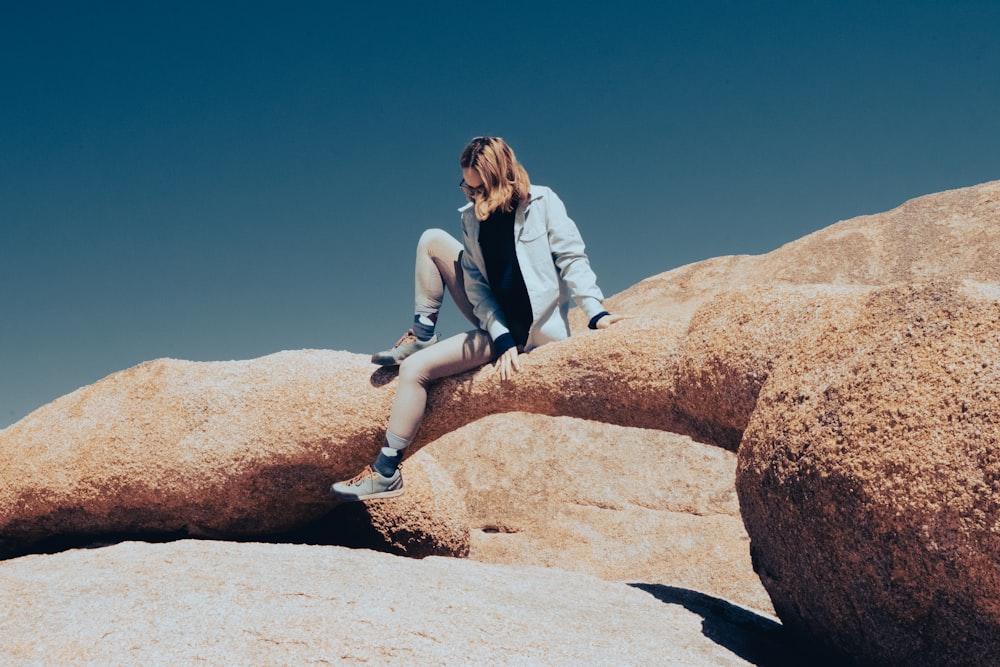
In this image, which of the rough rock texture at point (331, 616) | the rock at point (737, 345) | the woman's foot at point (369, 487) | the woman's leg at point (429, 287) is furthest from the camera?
the woman's leg at point (429, 287)

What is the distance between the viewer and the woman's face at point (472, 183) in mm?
5660

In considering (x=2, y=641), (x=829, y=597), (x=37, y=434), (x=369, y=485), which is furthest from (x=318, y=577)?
(x=37, y=434)

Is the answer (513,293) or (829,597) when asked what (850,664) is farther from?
(513,293)

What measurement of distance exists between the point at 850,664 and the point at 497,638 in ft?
6.03

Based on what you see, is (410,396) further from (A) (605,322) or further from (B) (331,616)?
(B) (331,616)

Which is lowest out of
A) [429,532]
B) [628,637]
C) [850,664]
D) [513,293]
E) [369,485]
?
[850,664]

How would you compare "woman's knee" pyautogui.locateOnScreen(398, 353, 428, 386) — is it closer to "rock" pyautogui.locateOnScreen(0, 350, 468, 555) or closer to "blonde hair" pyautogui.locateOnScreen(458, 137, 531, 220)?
"rock" pyautogui.locateOnScreen(0, 350, 468, 555)

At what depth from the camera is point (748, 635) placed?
5.11m

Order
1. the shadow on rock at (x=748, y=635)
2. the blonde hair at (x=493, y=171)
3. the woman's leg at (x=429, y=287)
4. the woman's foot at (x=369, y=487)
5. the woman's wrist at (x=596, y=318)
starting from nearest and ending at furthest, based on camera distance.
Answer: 1. the shadow on rock at (x=748, y=635)
2. the blonde hair at (x=493, y=171)
3. the woman's wrist at (x=596, y=318)
4. the woman's foot at (x=369, y=487)
5. the woman's leg at (x=429, y=287)

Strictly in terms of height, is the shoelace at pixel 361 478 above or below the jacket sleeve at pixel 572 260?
below

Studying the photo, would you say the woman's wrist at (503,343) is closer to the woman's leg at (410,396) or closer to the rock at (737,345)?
the woman's leg at (410,396)

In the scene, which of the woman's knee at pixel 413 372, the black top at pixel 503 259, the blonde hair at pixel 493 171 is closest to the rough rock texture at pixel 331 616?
the woman's knee at pixel 413 372

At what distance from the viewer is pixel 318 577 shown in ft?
15.8

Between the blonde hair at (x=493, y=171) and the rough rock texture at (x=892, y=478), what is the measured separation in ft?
6.80
